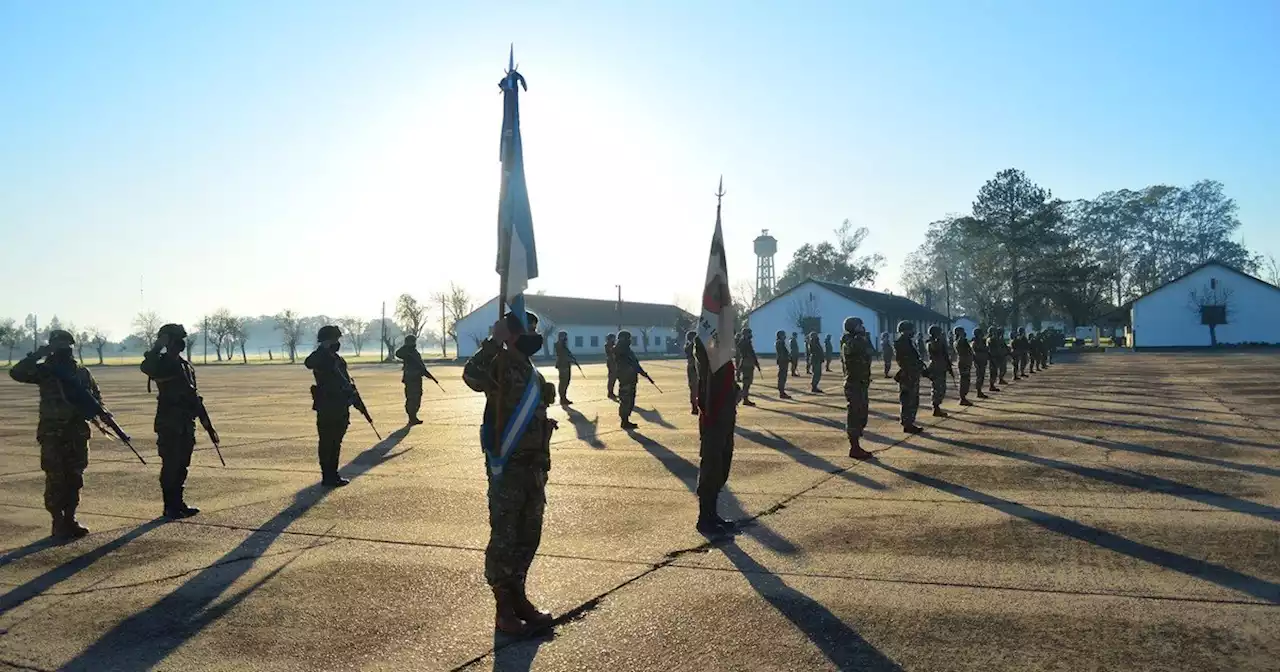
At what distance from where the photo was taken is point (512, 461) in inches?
197

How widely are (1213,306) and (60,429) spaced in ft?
232

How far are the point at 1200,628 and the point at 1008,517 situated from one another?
9.48 ft

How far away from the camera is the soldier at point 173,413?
8.43m

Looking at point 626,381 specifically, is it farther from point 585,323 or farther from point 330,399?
point 585,323

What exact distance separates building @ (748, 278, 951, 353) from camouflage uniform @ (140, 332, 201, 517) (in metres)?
57.9

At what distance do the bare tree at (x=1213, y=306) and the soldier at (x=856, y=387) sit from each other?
61360 mm

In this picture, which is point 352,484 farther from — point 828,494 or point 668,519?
point 828,494

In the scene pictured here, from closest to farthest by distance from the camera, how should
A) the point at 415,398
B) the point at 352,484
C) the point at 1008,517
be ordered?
the point at 1008,517
the point at 352,484
the point at 415,398

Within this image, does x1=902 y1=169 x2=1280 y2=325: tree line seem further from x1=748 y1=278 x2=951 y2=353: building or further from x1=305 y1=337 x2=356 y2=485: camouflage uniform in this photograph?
x1=305 y1=337 x2=356 y2=485: camouflage uniform

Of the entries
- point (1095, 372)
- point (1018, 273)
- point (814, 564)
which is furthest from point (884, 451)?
point (1018, 273)

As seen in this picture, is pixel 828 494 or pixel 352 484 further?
pixel 352 484

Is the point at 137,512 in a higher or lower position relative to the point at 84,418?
lower

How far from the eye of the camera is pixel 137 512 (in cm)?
870

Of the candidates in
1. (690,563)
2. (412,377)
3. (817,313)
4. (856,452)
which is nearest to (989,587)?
(690,563)
